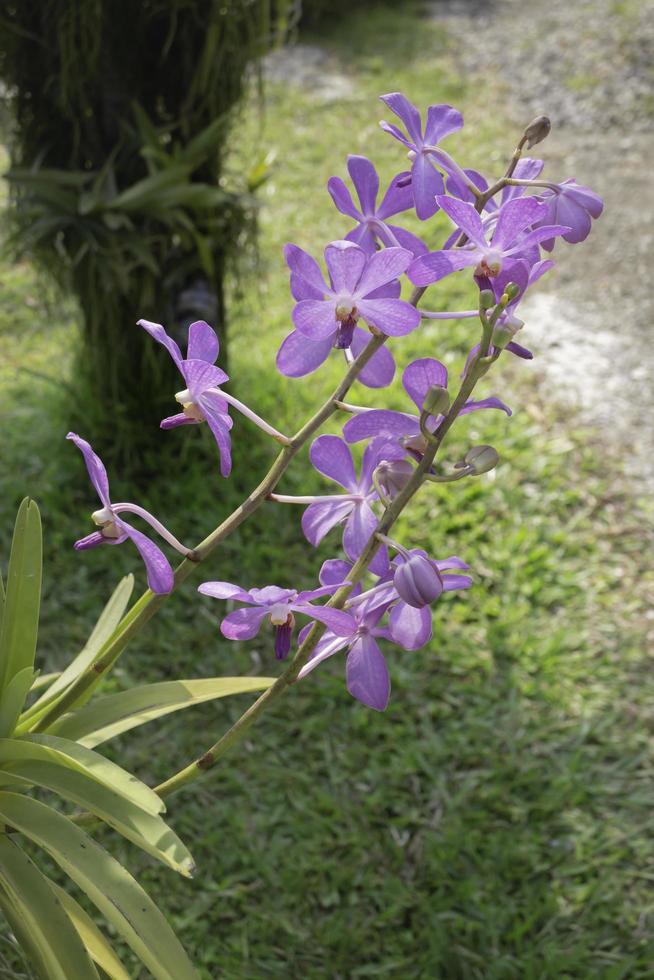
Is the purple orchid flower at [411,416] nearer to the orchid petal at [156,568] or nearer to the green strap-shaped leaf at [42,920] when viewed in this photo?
the orchid petal at [156,568]

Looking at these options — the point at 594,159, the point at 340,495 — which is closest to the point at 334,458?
the point at 340,495

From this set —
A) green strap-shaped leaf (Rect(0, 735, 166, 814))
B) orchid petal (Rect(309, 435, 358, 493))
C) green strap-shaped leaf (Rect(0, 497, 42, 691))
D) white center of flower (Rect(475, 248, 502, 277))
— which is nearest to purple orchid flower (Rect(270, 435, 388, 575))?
orchid petal (Rect(309, 435, 358, 493))

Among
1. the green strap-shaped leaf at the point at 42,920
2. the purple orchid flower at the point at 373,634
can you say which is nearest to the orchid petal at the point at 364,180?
the purple orchid flower at the point at 373,634

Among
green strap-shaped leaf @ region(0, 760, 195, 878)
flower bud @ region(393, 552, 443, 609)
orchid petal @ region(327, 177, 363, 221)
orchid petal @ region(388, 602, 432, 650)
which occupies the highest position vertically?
orchid petal @ region(327, 177, 363, 221)

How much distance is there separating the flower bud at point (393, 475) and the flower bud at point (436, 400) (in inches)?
3.4

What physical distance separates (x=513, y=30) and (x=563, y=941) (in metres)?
5.99

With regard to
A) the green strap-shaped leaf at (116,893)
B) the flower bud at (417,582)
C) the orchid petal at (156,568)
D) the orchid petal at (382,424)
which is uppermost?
the orchid petal at (382,424)

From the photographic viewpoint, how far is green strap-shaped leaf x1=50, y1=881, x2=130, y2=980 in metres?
1.29

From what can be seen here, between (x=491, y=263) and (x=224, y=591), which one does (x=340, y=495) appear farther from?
(x=491, y=263)

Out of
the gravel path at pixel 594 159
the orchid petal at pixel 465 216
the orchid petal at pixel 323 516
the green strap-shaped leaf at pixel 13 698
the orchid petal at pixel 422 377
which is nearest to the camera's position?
the orchid petal at pixel 465 216

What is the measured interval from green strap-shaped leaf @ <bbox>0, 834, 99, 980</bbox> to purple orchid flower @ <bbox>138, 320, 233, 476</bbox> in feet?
1.94

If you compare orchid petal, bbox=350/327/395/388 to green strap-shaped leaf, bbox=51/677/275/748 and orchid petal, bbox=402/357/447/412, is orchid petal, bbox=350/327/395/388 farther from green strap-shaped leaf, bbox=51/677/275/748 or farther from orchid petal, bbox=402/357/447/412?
green strap-shaped leaf, bbox=51/677/275/748

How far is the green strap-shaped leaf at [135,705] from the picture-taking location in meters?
1.36

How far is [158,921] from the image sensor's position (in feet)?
3.70
